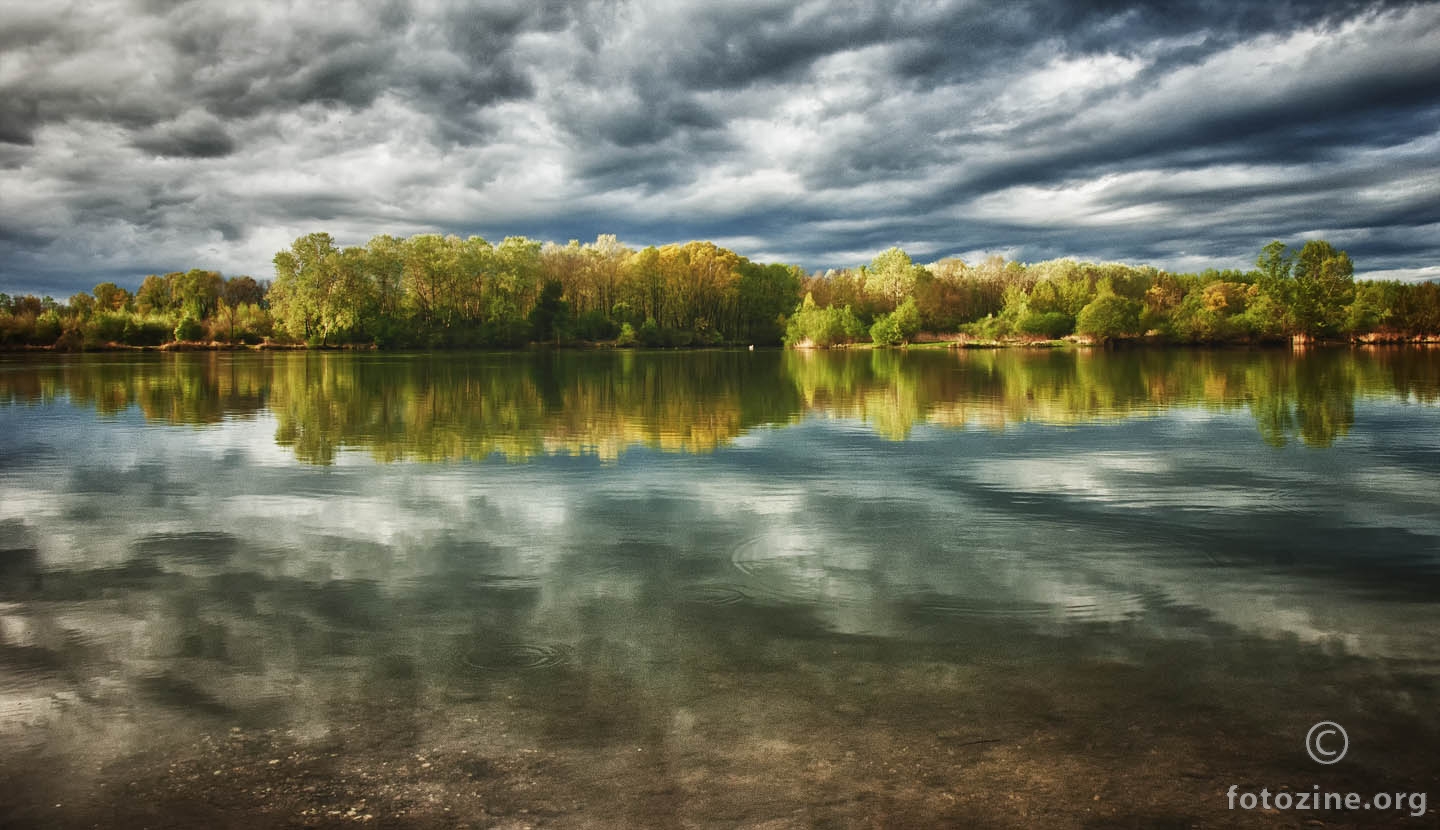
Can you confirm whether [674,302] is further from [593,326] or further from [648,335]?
[593,326]

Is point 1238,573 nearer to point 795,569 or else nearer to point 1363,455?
point 795,569

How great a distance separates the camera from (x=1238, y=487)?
44.0ft

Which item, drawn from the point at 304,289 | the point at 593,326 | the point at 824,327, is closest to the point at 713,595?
the point at 304,289

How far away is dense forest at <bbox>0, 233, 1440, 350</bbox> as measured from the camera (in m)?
118

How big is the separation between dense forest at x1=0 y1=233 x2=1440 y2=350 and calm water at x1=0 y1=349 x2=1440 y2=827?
11485 centimetres

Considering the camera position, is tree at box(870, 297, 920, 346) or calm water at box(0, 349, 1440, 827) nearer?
calm water at box(0, 349, 1440, 827)

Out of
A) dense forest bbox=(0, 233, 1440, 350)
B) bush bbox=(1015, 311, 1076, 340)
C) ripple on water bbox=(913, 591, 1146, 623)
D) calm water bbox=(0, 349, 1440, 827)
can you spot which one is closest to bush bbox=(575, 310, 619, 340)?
dense forest bbox=(0, 233, 1440, 350)

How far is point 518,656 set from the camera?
6414mm

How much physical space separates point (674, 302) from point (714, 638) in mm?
150042

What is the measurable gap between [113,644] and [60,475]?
10854mm

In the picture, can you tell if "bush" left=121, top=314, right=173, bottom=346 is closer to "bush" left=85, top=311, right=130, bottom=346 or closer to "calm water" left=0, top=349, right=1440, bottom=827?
"bush" left=85, top=311, right=130, bottom=346

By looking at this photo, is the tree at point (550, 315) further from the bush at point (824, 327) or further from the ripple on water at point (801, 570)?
the ripple on water at point (801, 570)

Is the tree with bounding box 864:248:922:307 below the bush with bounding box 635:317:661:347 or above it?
above

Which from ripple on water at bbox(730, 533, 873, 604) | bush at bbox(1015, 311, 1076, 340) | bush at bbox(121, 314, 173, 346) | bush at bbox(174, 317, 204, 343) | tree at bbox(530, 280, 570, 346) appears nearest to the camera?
ripple on water at bbox(730, 533, 873, 604)
